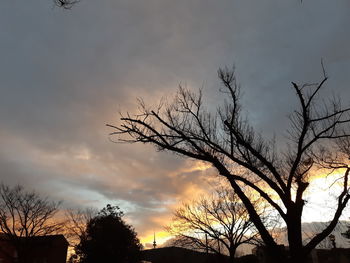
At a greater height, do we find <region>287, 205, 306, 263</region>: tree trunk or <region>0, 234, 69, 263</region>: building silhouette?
<region>0, 234, 69, 263</region>: building silhouette

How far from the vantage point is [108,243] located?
28.7 meters

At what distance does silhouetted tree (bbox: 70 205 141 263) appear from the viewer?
1102 inches

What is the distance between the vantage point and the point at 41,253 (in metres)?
55.0

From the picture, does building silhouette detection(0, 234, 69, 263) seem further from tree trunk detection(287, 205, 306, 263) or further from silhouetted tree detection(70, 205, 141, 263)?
tree trunk detection(287, 205, 306, 263)

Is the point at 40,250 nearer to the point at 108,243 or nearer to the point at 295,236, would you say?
the point at 108,243

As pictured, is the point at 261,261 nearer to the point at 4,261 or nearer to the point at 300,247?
the point at 300,247

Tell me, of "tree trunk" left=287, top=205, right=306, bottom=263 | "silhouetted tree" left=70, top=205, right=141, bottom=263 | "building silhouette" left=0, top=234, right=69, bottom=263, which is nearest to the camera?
"tree trunk" left=287, top=205, right=306, bottom=263

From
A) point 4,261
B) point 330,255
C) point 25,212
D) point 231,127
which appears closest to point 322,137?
point 231,127

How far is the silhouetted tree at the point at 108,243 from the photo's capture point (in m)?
28.0

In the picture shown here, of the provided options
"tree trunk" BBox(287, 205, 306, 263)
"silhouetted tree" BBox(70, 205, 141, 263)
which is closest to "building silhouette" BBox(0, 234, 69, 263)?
"silhouetted tree" BBox(70, 205, 141, 263)

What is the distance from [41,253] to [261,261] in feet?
127

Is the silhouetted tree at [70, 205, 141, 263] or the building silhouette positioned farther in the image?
the building silhouette

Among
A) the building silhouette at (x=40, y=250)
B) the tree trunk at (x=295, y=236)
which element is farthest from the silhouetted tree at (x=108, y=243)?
the tree trunk at (x=295, y=236)

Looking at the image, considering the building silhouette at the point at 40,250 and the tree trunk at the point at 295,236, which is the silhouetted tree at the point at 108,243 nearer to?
the building silhouette at the point at 40,250
